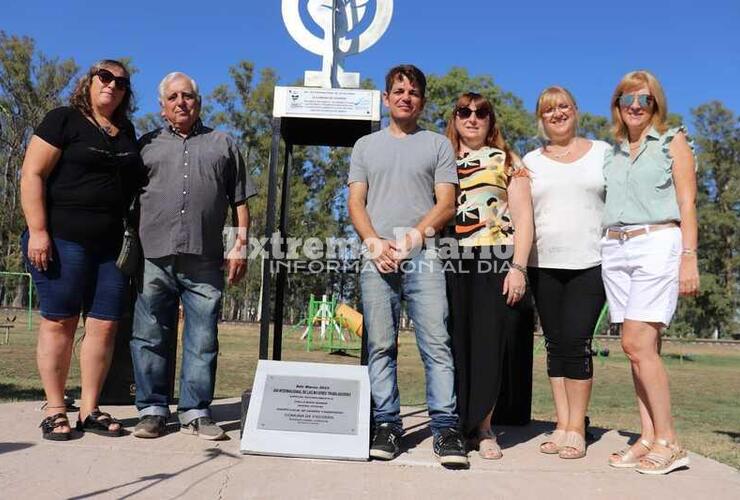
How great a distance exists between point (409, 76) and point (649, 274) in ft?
5.27

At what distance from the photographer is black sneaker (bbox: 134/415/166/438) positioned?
3582 mm

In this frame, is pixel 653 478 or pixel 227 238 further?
pixel 227 238

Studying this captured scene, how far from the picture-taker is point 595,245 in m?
3.55

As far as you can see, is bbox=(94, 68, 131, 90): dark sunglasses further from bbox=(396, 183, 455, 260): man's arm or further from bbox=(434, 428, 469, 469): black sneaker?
bbox=(434, 428, 469, 469): black sneaker

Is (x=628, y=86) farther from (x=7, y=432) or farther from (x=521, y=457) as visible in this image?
(x=7, y=432)

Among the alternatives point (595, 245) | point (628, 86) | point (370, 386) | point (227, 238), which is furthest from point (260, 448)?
point (628, 86)

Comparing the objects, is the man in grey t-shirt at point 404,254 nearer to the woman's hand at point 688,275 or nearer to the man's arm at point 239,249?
the man's arm at point 239,249

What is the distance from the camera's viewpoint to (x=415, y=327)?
11.4ft

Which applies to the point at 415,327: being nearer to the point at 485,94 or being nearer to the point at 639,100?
the point at 639,100

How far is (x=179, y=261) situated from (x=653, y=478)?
8.89ft

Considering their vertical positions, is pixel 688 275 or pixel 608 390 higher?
pixel 688 275

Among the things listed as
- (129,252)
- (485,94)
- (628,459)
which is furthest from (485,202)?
(485,94)

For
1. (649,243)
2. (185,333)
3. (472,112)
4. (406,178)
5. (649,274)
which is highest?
(472,112)

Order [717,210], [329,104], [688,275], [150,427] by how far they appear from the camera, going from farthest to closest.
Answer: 1. [717,210]
2. [329,104]
3. [150,427]
4. [688,275]
